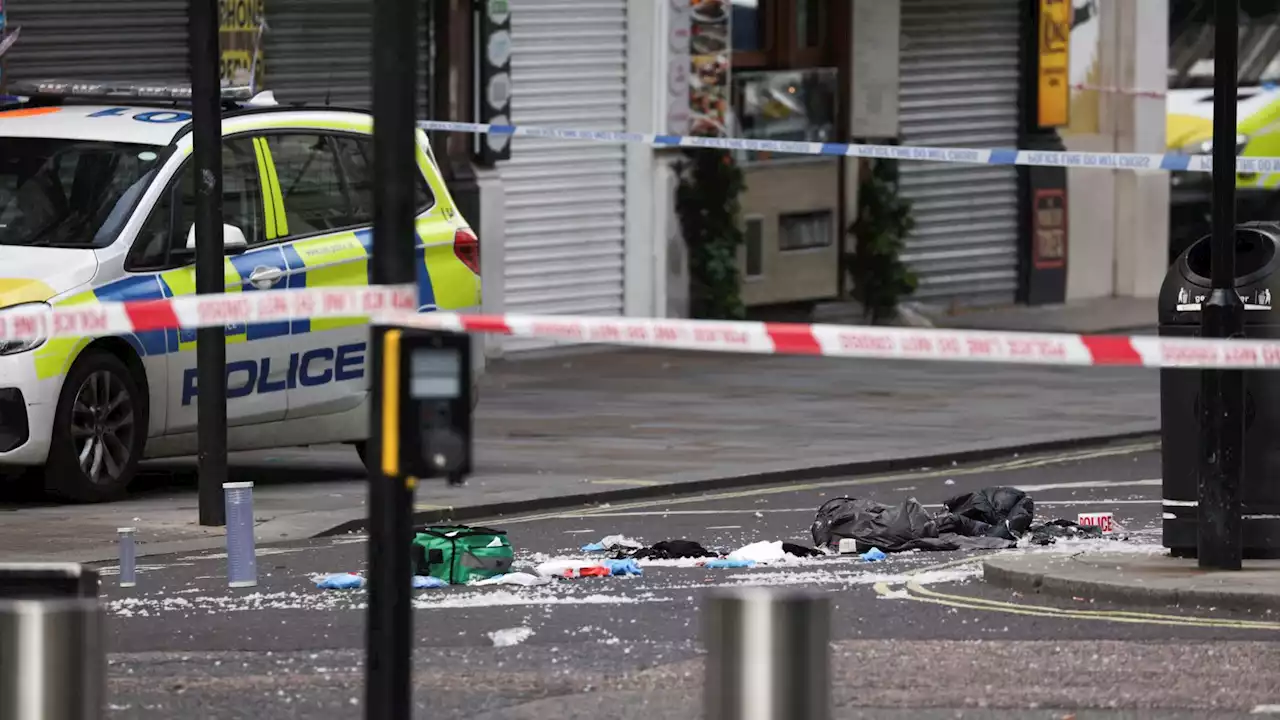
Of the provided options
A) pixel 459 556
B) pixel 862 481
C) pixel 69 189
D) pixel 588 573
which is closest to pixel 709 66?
pixel 862 481

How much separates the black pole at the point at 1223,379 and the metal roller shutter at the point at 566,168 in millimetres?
11470

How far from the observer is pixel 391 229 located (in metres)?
5.32

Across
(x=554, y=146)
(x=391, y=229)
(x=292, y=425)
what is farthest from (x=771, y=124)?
(x=391, y=229)

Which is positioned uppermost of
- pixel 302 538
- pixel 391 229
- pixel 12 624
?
pixel 391 229

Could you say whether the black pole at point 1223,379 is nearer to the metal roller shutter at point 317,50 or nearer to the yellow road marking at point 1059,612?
the yellow road marking at point 1059,612

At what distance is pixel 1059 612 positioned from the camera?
30.2 ft

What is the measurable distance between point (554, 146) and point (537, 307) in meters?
1.26

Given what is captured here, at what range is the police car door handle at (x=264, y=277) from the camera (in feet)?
41.5

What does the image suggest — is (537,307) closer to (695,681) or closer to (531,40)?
(531,40)

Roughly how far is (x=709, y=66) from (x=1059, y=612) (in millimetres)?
12928

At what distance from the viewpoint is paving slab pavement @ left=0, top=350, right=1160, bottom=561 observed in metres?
12.1

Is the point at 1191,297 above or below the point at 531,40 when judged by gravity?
below

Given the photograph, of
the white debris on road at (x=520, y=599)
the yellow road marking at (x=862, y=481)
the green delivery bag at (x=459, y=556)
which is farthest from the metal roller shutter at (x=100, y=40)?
the white debris on road at (x=520, y=599)

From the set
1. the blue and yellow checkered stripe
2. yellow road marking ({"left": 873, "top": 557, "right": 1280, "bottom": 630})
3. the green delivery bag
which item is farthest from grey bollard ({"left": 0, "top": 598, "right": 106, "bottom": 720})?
the blue and yellow checkered stripe
